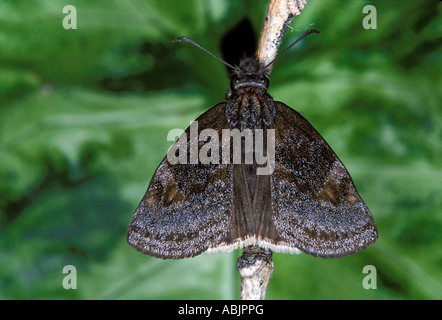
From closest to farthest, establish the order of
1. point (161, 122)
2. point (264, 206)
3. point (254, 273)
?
point (254, 273) → point (264, 206) → point (161, 122)

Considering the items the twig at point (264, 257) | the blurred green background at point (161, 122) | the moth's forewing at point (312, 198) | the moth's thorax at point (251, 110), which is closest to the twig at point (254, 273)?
the twig at point (264, 257)

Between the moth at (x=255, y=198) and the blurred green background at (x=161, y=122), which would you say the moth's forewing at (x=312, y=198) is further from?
the blurred green background at (x=161, y=122)

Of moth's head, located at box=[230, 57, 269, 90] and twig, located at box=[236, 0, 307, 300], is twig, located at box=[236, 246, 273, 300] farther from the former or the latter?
moth's head, located at box=[230, 57, 269, 90]

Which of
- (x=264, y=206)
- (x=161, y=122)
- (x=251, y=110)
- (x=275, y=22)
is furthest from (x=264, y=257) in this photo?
(x=161, y=122)

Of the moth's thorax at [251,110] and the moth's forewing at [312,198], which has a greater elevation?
the moth's thorax at [251,110]

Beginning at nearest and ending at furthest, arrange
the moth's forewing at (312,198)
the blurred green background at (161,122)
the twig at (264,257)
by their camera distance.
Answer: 1. the twig at (264,257)
2. the moth's forewing at (312,198)
3. the blurred green background at (161,122)

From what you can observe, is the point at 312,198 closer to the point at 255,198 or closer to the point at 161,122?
the point at 255,198
